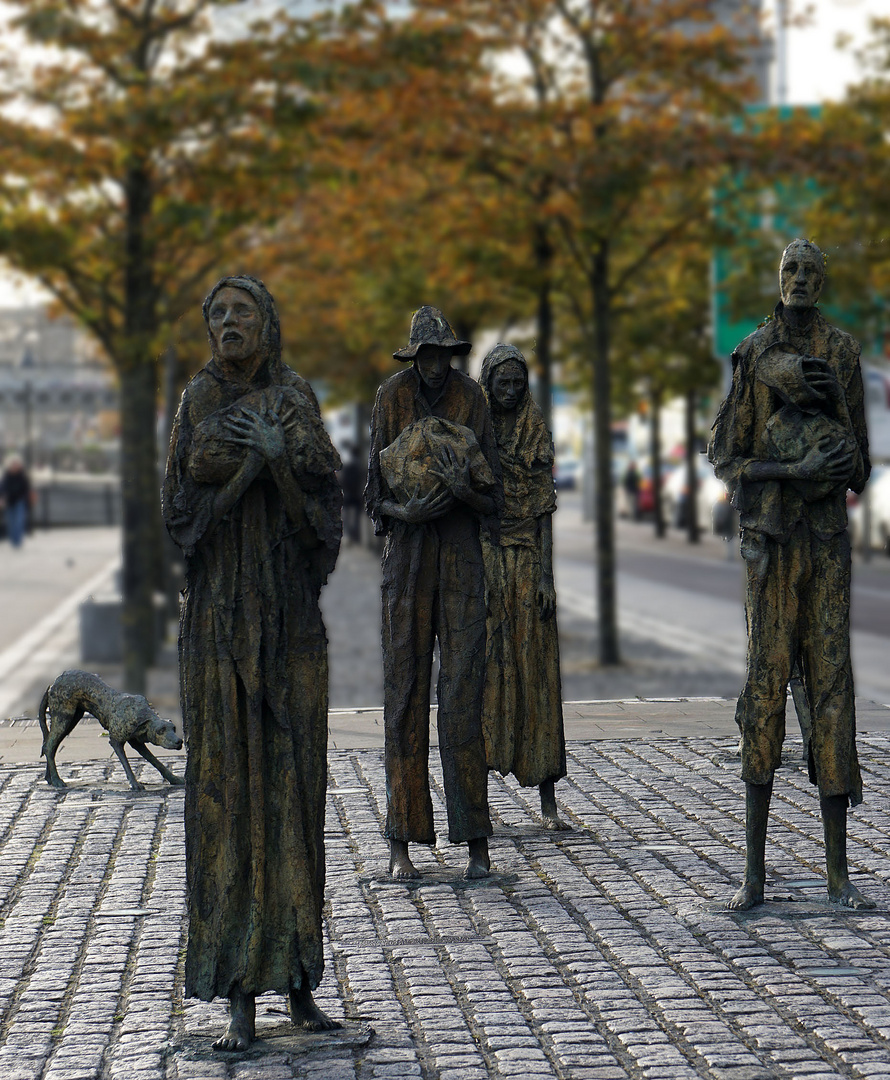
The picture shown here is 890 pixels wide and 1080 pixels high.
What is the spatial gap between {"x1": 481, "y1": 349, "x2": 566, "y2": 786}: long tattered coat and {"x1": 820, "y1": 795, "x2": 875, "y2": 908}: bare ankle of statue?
1.92m

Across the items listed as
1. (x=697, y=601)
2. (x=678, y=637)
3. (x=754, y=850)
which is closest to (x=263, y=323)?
(x=754, y=850)

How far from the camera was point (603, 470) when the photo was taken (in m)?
18.8

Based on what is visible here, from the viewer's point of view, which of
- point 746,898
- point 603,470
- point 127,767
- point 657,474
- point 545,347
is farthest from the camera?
point 657,474

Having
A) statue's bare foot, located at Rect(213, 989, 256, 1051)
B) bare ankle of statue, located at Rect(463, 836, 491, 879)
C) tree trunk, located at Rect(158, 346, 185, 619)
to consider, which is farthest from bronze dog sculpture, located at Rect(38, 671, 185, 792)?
tree trunk, located at Rect(158, 346, 185, 619)

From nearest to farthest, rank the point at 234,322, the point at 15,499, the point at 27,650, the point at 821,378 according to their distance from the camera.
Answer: the point at 234,322 < the point at 821,378 < the point at 27,650 < the point at 15,499

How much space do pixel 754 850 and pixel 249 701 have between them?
263 cm

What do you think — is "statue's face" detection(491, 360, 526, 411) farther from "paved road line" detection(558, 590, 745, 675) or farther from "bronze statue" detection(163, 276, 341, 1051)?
"paved road line" detection(558, 590, 745, 675)

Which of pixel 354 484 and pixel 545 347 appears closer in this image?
pixel 545 347

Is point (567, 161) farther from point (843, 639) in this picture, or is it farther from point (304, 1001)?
point (304, 1001)

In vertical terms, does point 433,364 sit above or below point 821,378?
above

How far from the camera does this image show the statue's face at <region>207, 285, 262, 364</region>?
533cm

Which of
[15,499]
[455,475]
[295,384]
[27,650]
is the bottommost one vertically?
[27,650]

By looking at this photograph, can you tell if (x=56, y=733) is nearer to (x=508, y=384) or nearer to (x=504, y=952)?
(x=508, y=384)

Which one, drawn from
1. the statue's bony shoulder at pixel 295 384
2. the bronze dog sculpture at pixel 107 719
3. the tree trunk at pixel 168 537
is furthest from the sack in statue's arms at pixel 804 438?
the tree trunk at pixel 168 537
